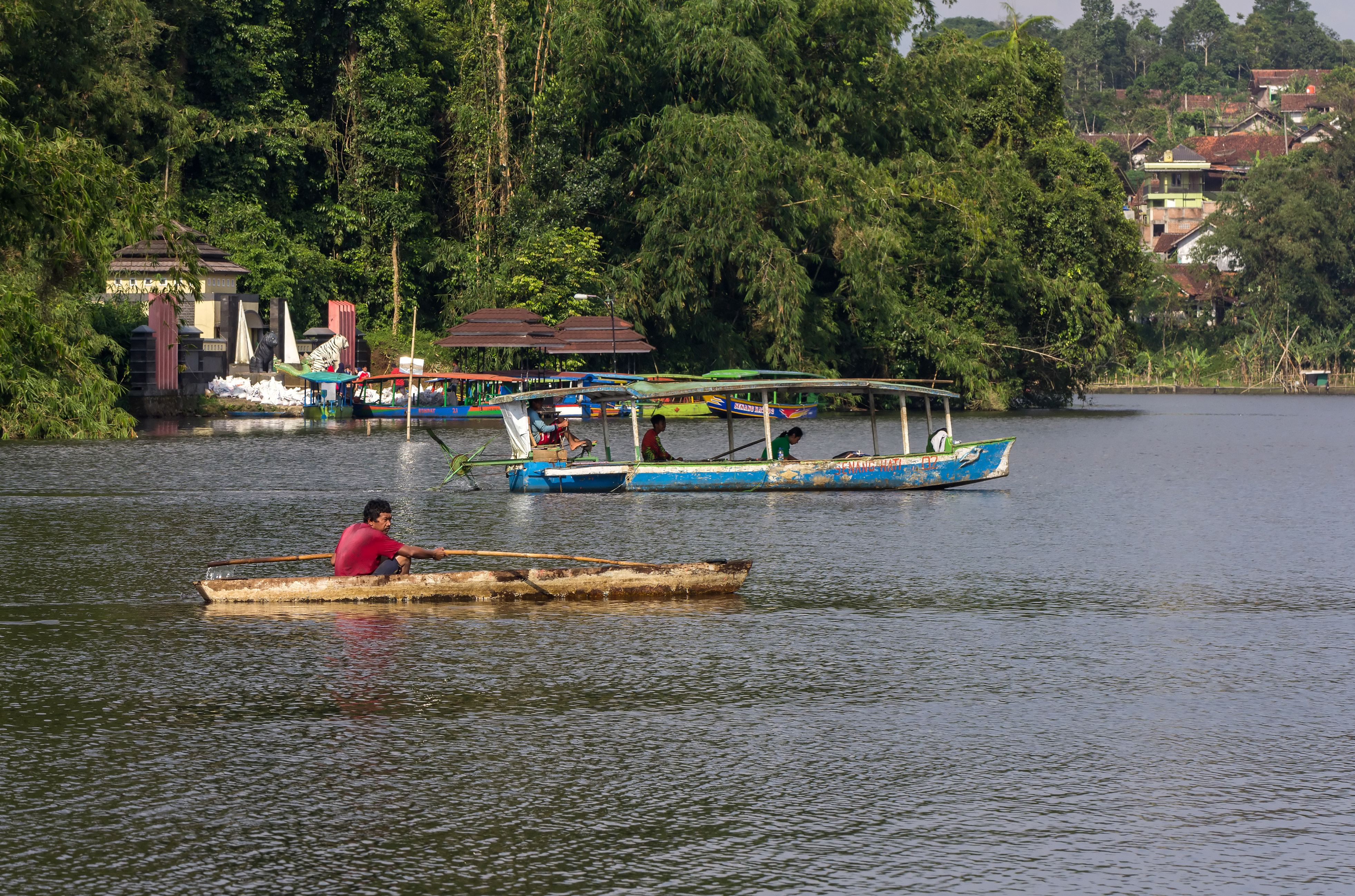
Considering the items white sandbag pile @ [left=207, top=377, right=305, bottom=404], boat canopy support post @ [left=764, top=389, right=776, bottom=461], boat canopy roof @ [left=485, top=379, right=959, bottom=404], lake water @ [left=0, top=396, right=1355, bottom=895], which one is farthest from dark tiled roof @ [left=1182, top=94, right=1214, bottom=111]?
lake water @ [left=0, top=396, right=1355, bottom=895]

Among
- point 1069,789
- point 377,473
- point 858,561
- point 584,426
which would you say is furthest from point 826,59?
point 1069,789

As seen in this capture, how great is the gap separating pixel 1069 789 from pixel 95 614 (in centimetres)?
1066

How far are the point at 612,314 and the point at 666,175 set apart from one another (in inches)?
445

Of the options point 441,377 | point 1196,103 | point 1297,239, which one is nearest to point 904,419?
point 441,377

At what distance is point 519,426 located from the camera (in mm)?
31672

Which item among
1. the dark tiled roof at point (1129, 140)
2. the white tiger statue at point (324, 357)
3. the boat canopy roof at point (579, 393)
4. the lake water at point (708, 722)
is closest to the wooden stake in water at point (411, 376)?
the white tiger statue at point (324, 357)

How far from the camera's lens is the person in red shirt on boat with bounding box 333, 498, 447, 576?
53.6 feet

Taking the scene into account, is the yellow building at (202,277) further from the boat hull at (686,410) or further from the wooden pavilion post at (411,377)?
the boat hull at (686,410)

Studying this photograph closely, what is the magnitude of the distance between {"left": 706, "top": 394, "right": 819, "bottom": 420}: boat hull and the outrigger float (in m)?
22.8

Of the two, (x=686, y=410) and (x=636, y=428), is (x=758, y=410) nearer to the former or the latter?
(x=686, y=410)

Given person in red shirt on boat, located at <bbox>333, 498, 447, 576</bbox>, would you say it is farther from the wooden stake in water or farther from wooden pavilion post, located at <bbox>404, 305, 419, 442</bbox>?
wooden pavilion post, located at <bbox>404, 305, 419, 442</bbox>

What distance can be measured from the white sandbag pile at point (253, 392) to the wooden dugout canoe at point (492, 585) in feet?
136

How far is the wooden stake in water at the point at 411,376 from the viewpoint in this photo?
4581cm

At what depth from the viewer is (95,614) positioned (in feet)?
52.1
